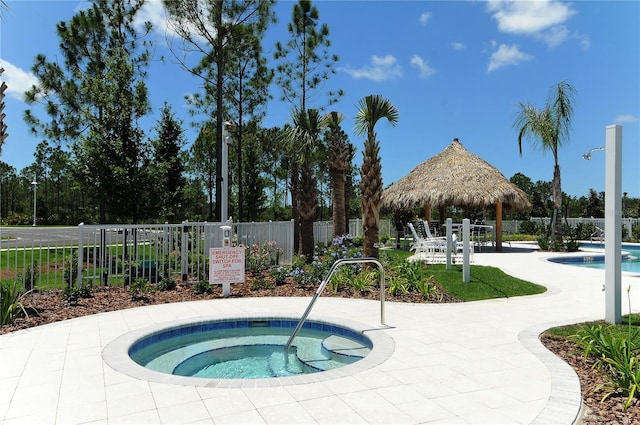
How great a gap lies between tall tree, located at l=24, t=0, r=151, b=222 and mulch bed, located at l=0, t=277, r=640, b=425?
5135mm

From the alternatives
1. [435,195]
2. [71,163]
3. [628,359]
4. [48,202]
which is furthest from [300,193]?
[48,202]

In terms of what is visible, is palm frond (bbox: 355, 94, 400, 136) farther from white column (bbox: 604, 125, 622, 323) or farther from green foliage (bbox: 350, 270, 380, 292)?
white column (bbox: 604, 125, 622, 323)

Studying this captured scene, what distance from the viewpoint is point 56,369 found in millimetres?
4281

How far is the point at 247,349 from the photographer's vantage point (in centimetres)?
580

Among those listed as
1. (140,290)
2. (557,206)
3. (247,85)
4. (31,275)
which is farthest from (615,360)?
(247,85)

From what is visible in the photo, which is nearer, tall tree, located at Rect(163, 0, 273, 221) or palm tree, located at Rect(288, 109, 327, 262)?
palm tree, located at Rect(288, 109, 327, 262)

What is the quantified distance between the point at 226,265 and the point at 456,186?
1390 centimetres

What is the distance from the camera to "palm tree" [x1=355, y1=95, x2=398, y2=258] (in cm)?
1059

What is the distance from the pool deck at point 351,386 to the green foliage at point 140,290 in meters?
1.41

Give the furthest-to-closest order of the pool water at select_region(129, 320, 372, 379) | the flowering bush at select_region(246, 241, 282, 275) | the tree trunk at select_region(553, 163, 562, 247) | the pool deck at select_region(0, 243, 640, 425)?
the tree trunk at select_region(553, 163, 562, 247) < the flowering bush at select_region(246, 241, 282, 275) < the pool water at select_region(129, 320, 372, 379) < the pool deck at select_region(0, 243, 640, 425)

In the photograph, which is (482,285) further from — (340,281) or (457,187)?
(457,187)

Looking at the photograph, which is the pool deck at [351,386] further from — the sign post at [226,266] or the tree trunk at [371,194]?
the tree trunk at [371,194]

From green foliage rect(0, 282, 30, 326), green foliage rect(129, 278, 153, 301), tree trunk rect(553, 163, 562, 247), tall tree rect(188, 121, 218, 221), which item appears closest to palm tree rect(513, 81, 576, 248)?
tree trunk rect(553, 163, 562, 247)

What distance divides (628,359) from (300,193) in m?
10.8
